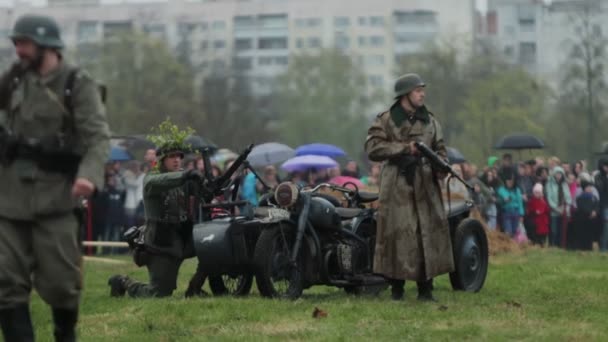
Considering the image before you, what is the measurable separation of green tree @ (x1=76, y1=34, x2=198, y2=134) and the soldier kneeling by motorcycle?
200ft

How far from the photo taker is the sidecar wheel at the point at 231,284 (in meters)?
15.1

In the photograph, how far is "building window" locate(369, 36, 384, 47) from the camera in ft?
607

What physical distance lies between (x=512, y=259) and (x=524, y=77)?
71121mm

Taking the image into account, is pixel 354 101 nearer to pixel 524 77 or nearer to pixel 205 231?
pixel 524 77

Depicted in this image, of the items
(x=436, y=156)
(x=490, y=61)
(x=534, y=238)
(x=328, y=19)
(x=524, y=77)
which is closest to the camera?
(x=436, y=156)

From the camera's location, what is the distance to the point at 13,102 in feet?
30.1

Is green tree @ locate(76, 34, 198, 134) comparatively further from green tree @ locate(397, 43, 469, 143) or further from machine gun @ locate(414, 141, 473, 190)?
machine gun @ locate(414, 141, 473, 190)

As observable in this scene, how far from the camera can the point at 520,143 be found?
1252 inches

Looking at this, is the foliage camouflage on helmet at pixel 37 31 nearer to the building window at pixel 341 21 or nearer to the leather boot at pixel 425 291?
the leather boot at pixel 425 291

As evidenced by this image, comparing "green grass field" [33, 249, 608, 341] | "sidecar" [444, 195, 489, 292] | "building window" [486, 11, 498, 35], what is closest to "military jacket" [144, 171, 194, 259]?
"green grass field" [33, 249, 608, 341]

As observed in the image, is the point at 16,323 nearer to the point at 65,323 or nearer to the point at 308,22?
the point at 65,323

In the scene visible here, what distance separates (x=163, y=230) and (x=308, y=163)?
1377 cm

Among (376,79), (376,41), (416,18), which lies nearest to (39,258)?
(416,18)

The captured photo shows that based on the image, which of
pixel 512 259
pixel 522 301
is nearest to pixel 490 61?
pixel 512 259
